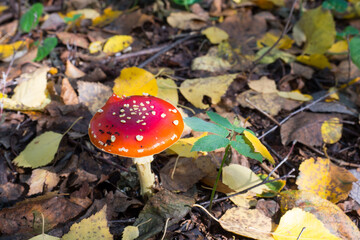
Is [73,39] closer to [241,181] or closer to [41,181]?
[41,181]

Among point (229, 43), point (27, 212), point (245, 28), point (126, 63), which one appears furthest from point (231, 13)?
point (27, 212)

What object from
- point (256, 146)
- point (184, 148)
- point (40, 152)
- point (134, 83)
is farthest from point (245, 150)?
point (40, 152)

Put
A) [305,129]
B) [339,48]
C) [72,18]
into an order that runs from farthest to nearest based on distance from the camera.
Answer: [72,18] → [339,48] → [305,129]

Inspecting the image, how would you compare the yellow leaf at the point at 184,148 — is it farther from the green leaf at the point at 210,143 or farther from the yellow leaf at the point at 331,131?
the yellow leaf at the point at 331,131

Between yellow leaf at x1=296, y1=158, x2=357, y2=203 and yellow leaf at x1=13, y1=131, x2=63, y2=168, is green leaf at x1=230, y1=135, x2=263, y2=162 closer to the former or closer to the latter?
yellow leaf at x1=296, y1=158, x2=357, y2=203

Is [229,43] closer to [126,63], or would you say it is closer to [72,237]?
[126,63]

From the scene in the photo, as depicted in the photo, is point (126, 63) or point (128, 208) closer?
point (128, 208)

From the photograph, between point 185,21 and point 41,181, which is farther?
point 185,21
